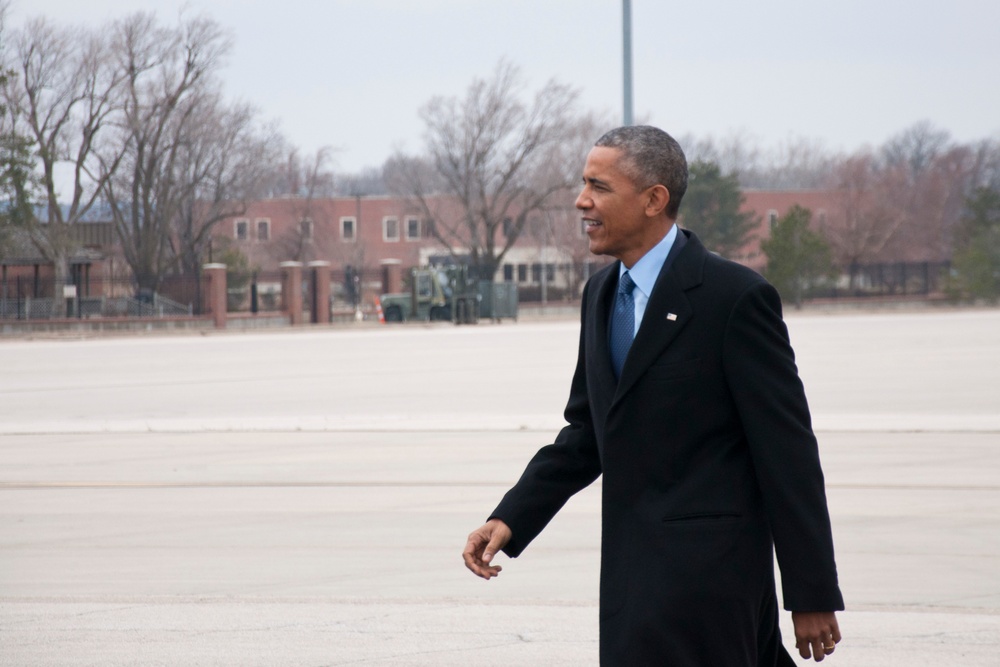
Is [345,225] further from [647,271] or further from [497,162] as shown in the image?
[647,271]

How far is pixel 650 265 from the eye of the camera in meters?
3.11

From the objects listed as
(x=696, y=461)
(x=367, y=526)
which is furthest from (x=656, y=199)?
(x=367, y=526)

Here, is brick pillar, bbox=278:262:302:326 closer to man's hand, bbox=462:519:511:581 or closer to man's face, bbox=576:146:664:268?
man's hand, bbox=462:519:511:581

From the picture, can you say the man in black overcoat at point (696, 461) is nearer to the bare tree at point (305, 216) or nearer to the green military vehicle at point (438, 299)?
the green military vehicle at point (438, 299)

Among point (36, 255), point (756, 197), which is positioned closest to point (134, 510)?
point (36, 255)

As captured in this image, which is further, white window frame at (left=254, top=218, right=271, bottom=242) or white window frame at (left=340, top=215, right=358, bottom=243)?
white window frame at (left=340, top=215, right=358, bottom=243)

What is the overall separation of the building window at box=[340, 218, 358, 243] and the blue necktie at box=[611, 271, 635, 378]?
309 feet

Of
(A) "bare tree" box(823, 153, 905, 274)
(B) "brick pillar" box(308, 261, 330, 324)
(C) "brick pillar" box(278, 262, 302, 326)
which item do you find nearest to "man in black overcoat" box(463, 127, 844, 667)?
(C) "brick pillar" box(278, 262, 302, 326)

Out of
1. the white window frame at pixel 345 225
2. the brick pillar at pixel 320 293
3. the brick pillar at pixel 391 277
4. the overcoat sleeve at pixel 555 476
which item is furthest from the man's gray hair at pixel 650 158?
the white window frame at pixel 345 225

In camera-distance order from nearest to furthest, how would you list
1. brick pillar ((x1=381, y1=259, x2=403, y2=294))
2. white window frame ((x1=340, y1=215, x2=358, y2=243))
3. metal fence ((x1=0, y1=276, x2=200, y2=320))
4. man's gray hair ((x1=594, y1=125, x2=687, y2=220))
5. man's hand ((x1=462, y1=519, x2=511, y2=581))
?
man's gray hair ((x1=594, y1=125, x2=687, y2=220)) < man's hand ((x1=462, y1=519, x2=511, y2=581)) < metal fence ((x1=0, y1=276, x2=200, y2=320)) < brick pillar ((x1=381, y1=259, x2=403, y2=294)) < white window frame ((x1=340, y1=215, x2=358, y2=243))

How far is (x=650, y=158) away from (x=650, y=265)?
254mm

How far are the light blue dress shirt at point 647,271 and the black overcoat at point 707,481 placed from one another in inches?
2.9

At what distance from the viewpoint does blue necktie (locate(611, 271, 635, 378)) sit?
10.2ft

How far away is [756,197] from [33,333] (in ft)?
195
